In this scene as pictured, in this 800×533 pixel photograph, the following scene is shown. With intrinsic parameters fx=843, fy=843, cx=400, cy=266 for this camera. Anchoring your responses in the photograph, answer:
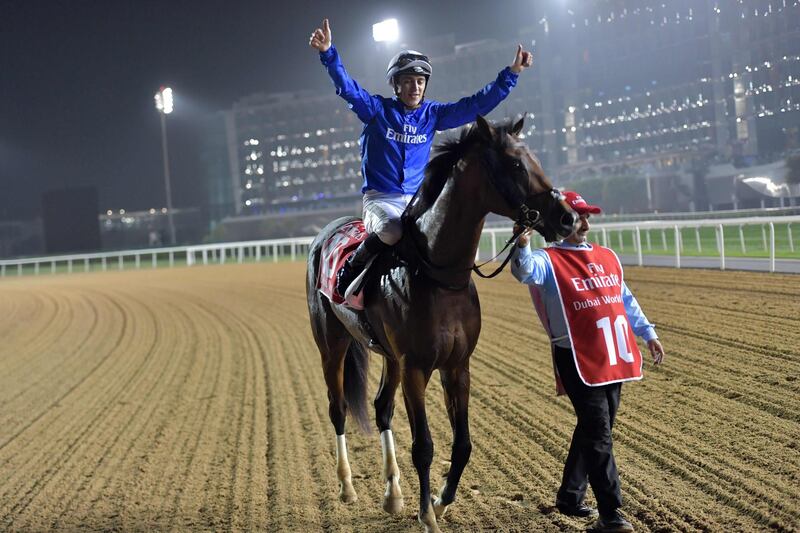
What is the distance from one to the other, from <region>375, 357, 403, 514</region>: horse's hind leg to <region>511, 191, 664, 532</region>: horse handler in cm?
87

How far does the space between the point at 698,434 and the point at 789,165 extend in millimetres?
20146

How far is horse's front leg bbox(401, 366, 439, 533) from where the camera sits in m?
3.76

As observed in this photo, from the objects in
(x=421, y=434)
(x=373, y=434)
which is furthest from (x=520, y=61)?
(x=373, y=434)

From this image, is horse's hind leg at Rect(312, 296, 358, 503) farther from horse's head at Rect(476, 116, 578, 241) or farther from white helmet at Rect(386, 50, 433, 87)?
horse's head at Rect(476, 116, 578, 241)

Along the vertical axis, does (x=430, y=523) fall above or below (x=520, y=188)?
below

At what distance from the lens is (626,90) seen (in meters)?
55.0

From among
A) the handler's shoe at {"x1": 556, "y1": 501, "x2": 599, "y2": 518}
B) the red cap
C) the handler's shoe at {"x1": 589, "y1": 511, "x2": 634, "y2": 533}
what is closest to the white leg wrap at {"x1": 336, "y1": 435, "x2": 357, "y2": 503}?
the handler's shoe at {"x1": 556, "y1": 501, "x2": 599, "y2": 518}

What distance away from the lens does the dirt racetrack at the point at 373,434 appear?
162 inches

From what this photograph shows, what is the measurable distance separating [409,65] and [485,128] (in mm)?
744

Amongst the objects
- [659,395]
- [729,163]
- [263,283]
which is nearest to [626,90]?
[729,163]

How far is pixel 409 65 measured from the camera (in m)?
4.15

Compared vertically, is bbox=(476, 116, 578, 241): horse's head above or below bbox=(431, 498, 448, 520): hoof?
above

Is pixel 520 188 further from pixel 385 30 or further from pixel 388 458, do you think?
pixel 385 30

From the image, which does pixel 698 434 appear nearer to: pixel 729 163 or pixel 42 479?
pixel 42 479
